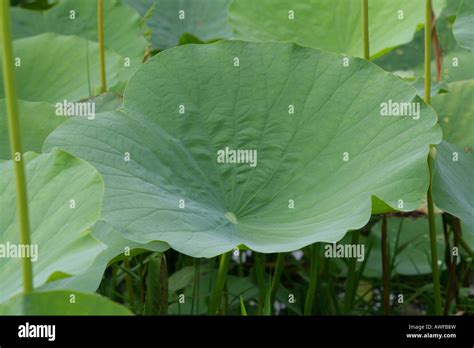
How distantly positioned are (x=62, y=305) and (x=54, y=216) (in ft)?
0.69

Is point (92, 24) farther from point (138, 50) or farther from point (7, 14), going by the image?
point (7, 14)

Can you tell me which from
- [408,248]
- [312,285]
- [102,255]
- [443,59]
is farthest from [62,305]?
[443,59]

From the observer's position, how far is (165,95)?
1423 millimetres

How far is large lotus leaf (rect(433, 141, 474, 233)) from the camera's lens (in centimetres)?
126

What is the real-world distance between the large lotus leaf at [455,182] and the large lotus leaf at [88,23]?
980 mm

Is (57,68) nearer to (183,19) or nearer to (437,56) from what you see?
(183,19)

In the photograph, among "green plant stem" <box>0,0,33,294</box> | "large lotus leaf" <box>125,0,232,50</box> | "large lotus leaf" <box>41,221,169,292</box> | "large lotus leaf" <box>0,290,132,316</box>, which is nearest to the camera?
"green plant stem" <box>0,0,33,294</box>

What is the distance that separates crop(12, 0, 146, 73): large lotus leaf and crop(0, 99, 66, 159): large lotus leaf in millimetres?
657

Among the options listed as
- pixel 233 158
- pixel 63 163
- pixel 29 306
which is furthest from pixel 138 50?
pixel 29 306

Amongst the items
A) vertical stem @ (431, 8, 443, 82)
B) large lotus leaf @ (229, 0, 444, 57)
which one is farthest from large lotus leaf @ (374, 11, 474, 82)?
large lotus leaf @ (229, 0, 444, 57)

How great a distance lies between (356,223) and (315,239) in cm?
6
